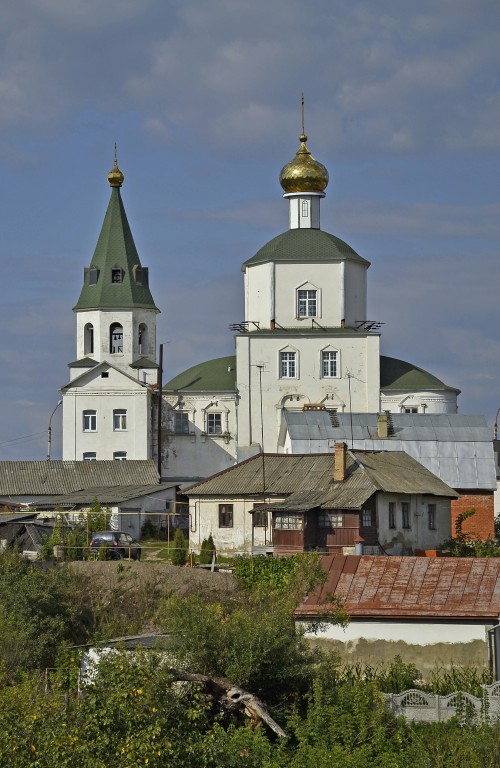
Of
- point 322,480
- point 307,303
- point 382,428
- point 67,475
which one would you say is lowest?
point 322,480

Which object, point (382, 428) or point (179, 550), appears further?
point (382, 428)

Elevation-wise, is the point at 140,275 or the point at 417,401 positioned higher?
the point at 140,275

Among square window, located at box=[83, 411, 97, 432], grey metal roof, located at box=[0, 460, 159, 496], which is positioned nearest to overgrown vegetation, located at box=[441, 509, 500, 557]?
grey metal roof, located at box=[0, 460, 159, 496]

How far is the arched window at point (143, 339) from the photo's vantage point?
178 ft

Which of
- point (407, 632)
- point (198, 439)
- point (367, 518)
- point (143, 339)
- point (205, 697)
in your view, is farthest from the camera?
point (143, 339)

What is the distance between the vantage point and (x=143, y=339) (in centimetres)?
5444

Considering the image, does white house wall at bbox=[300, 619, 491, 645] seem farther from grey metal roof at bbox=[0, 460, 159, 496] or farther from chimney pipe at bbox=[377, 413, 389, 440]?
grey metal roof at bbox=[0, 460, 159, 496]

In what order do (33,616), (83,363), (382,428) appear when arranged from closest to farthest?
(33,616) → (382,428) → (83,363)

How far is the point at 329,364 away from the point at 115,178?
34.4ft

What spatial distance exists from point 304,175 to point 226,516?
19.0 m

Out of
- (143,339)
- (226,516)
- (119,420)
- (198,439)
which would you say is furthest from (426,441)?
(143,339)

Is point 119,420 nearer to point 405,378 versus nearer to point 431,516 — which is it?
point 405,378

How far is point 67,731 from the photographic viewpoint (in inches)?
755

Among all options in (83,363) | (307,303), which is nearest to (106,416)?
(83,363)
